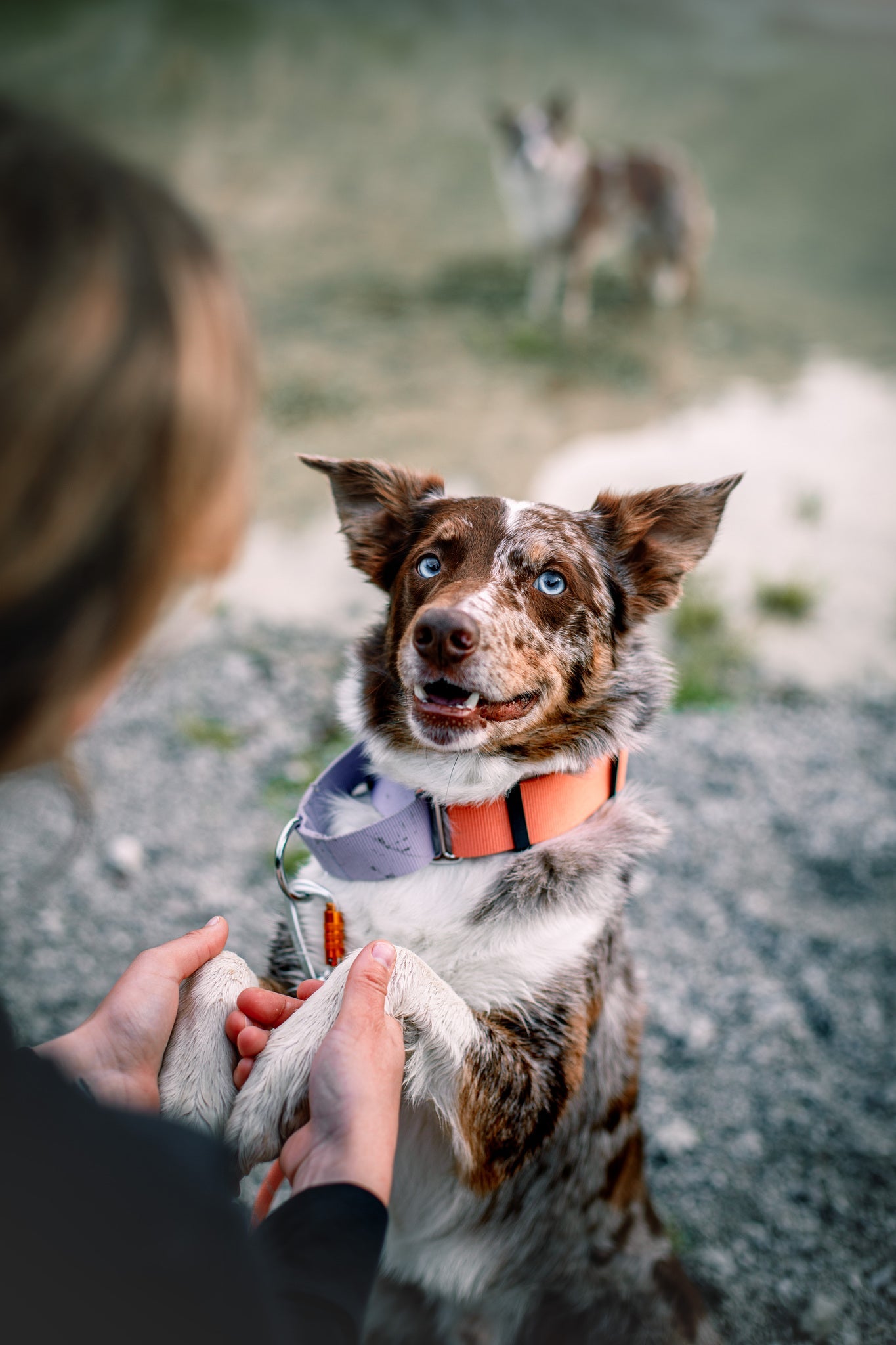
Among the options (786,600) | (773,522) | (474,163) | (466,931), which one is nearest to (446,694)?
(466,931)

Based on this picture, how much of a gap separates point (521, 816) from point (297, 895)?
616 millimetres

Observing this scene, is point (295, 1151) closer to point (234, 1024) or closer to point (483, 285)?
point (234, 1024)

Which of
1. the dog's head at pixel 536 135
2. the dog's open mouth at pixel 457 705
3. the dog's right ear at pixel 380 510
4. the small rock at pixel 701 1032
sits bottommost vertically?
the small rock at pixel 701 1032

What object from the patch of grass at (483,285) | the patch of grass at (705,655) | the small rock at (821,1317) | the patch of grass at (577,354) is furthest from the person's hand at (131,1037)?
the patch of grass at (483,285)

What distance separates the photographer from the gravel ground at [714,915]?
2.79 meters

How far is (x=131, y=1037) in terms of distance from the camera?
1.66 m

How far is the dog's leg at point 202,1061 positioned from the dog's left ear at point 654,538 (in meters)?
1.43

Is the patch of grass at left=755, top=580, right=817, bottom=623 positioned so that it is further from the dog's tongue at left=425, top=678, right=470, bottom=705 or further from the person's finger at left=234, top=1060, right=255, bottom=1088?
the person's finger at left=234, top=1060, right=255, bottom=1088

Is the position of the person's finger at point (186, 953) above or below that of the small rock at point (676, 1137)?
above

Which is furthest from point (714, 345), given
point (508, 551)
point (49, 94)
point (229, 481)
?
point (49, 94)

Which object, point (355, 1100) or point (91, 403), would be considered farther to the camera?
point (355, 1100)

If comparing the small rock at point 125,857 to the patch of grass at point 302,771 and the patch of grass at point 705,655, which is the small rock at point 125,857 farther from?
the patch of grass at point 705,655

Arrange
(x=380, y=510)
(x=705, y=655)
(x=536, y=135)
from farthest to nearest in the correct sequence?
(x=536, y=135), (x=705, y=655), (x=380, y=510)

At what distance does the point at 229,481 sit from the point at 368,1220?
119 centimetres
